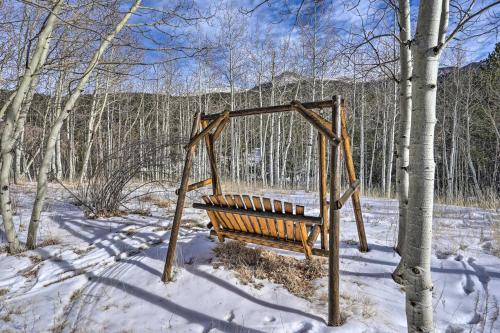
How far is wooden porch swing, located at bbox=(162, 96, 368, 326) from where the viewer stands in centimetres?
221

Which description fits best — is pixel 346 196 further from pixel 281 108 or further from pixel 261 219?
pixel 281 108

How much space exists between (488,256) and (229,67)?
15967 mm

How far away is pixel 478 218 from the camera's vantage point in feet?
16.5

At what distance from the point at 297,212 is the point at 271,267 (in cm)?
92

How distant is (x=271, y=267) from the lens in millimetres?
3025

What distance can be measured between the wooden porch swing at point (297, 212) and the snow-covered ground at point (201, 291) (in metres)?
0.32

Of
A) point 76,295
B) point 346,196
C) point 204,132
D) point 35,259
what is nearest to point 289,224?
point 346,196

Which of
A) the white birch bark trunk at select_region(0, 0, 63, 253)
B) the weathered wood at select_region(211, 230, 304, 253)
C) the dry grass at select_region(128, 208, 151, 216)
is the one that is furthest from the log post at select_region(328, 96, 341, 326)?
the dry grass at select_region(128, 208, 151, 216)

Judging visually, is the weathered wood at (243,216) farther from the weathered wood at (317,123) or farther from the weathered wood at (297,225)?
the weathered wood at (317,123)

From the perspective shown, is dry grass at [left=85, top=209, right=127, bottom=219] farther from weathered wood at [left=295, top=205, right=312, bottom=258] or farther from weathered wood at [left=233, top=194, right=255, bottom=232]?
weathered wood at [left=295, top=205, right=312, bottom=258]

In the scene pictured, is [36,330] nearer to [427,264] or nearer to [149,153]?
[427,264]

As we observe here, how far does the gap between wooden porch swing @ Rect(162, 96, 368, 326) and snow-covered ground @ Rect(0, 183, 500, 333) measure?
32cm

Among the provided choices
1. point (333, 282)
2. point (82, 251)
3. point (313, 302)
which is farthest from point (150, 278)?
point (333, 282)

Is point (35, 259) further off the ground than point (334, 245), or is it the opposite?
point (334, 245)
